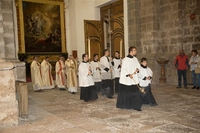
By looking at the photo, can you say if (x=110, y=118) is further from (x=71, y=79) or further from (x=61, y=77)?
(x=61, y=77)

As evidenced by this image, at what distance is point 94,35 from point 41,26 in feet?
13.7

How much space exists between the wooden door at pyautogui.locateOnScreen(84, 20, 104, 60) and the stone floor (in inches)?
260

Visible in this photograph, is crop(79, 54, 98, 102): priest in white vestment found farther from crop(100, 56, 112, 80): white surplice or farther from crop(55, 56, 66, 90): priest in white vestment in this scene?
crop(55, 56, 66, 90): priest in white vestment

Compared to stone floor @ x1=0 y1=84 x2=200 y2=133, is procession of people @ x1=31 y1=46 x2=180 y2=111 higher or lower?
higher

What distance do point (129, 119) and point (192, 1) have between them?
21.3 ft

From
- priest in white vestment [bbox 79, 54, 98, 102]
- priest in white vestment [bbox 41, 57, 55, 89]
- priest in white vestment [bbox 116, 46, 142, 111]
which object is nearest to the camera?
priest in white vestment [bbox 116, 46, 142, 111]

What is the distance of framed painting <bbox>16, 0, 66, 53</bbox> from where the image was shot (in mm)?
13273

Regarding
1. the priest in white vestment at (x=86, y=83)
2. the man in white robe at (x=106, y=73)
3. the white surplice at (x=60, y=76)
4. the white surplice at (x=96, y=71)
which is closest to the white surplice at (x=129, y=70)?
Result: the priest in white vestment at (x=86, y=83)

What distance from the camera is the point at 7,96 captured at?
4258 mm

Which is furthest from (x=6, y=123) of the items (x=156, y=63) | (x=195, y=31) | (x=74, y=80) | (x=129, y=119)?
(x=195, y=31)

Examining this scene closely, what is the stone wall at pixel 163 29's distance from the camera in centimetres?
886

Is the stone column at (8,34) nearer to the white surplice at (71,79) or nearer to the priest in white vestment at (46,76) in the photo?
the white surplice at (71,79)

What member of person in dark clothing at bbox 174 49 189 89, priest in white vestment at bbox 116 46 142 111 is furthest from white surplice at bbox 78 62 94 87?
person in dark clothing at bbox 174 49 189 89

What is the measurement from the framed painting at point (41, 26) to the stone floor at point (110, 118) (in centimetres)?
829
